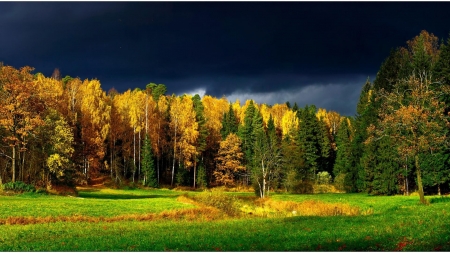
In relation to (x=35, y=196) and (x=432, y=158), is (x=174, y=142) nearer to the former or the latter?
(x=35, y=196)

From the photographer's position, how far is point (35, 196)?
44.3 meters

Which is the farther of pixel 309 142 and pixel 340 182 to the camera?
pixel 309 142

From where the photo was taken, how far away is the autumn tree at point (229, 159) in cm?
9306

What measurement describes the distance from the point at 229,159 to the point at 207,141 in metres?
9.49

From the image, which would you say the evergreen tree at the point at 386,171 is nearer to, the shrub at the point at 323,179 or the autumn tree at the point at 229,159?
the shrub at the point at 323,179

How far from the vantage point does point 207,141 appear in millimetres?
100938

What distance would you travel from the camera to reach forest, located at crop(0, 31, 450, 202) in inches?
2016

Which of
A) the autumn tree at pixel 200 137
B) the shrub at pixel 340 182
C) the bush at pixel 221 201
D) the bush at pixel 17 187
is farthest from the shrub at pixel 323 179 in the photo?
the bush at pixel 17 187

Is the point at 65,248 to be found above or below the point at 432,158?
below

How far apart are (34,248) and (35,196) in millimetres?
29391

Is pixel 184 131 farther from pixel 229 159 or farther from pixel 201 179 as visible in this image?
pixel 229 159

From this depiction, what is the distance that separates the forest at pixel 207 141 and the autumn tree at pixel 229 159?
0.27 m

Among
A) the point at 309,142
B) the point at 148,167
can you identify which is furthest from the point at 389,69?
the point at 148,167

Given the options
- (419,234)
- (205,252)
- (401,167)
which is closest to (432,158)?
(401,167)
